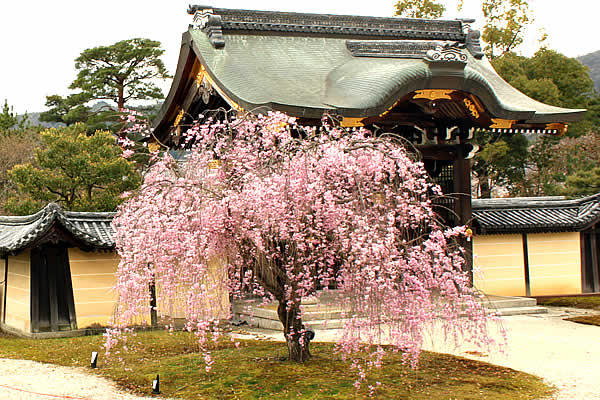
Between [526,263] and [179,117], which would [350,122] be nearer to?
[179,117]

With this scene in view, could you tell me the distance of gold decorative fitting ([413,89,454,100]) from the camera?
12555 millimetres

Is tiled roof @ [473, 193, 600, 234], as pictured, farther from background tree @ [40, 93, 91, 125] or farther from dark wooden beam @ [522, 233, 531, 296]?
background tree @ [40, 93, 91, 125]

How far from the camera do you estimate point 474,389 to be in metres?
7.10

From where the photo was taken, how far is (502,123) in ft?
44.9

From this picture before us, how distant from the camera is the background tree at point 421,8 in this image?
3238 cm

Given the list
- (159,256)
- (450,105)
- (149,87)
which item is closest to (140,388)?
(159,256)

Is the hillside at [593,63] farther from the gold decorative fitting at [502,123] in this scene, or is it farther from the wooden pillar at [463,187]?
the gold decorative fitting at [502,123]

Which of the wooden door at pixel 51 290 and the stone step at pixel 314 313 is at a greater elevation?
the wooden door at pixel 51 290

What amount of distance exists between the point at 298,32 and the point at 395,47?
8.99 feet

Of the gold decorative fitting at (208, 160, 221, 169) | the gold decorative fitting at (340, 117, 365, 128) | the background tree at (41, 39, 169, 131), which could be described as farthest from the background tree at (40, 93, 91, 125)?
the gold decorative fitting at (208, 160, 221, 169)

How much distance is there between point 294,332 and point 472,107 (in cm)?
721

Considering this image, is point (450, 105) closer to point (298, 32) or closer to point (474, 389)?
point (298, 32)

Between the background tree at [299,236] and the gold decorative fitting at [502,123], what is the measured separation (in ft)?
22.8

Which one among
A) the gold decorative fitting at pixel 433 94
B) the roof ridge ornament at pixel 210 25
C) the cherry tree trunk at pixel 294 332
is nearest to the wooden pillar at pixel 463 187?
the gold decorative fitting at pixel 433 94
